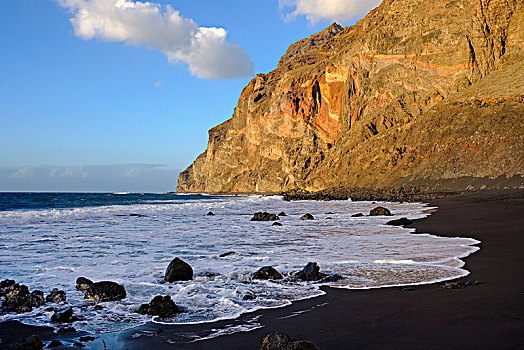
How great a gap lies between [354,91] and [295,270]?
7089 centimetres

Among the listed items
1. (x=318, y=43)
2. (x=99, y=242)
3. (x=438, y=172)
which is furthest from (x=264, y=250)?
(x=318, y=43)

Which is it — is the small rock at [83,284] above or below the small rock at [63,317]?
above

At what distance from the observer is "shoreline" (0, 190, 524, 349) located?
4.55 meters

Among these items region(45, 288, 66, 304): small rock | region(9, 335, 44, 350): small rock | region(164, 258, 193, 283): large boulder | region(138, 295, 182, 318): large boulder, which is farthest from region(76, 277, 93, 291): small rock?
region(9, 335, 44, 350): small rock

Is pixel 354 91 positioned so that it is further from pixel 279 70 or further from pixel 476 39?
pixel 279 70

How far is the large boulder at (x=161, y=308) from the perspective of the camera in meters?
6.16

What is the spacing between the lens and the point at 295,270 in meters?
9.23

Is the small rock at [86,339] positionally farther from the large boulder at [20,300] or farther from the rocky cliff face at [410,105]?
the rocky cliff face at [410,105]

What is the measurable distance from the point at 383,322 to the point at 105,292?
4.76 meters

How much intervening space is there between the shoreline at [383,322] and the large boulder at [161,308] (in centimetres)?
41

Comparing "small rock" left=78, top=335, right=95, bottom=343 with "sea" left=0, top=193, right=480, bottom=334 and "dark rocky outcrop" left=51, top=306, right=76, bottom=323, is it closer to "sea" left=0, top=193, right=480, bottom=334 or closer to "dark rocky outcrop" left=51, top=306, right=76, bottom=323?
"sea" left=0, top=193, right=480, bottom=334

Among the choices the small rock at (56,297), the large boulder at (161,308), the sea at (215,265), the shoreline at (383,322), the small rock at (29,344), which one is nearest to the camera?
the shoreline at (383,322)

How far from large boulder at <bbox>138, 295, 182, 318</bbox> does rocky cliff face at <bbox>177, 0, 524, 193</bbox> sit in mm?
38256

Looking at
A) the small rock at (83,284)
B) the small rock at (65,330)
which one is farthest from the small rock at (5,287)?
the small rock at (65,330)
